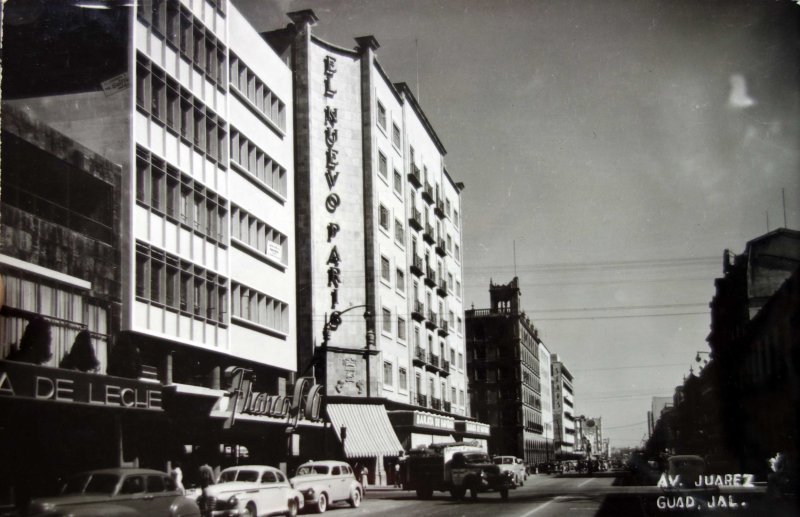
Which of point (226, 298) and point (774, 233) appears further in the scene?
point (774, 233)

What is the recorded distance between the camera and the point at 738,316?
6594cm

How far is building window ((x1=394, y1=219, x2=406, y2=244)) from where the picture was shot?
57.5 meters

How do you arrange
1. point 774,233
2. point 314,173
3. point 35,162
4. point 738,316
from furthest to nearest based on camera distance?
point 738,316
point 774,233
point 314,173
point 35,162

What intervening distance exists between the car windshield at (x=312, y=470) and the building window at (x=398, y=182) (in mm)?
30213

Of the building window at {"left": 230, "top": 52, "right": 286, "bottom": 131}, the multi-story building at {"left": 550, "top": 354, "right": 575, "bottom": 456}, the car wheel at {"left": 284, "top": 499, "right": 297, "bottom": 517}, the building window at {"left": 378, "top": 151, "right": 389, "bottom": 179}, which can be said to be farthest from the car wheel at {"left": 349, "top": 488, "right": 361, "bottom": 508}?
the multi-story building at {"left": 550, "top": 354, "right": 575, "bottom": 456}

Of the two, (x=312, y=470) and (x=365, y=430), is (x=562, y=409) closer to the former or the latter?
(x=365, y=430)

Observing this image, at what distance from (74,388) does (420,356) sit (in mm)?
39137

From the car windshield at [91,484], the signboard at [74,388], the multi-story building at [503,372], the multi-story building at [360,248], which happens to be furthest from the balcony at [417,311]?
the multi-story building at [503,372]

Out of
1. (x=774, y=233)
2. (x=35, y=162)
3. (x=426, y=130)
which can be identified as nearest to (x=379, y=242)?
(x=426, y=130)

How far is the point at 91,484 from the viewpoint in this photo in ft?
56.4

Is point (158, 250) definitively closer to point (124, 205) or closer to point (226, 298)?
point (124, 205)

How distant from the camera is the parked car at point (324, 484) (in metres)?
28.6

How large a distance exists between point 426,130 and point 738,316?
1135 inches

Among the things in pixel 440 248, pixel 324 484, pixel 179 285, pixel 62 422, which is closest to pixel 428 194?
pixel 440 248
